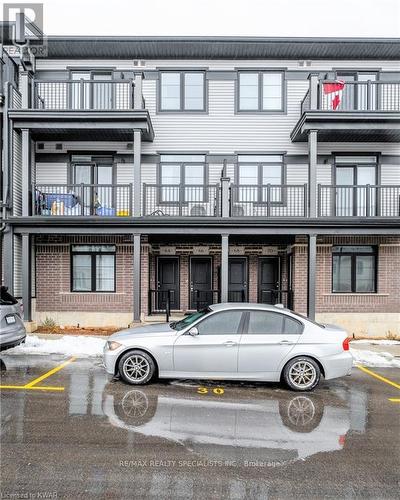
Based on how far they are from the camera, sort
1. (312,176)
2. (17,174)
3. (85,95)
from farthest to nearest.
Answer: (85,95) < (17,174) < (312,176)

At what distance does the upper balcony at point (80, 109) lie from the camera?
1121 cm

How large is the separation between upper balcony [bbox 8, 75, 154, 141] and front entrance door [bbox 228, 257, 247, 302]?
18.0ft

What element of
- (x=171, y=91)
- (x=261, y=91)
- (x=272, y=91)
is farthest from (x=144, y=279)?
(x=272, y=91)

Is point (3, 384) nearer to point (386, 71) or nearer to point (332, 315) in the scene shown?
point (332, 315)

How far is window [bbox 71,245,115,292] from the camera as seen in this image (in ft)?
42.3

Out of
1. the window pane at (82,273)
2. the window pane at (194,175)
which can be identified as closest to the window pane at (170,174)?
the window pane at (194,175)

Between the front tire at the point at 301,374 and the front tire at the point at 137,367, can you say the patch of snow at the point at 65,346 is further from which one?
the front tire at the point at 301,374

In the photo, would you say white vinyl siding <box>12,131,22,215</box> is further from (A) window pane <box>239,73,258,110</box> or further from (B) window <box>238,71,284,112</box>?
A: (A) window pane <box>239,73,258,110</box>

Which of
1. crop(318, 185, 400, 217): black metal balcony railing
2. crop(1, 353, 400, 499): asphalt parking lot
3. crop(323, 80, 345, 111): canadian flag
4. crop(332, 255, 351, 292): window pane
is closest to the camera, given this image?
crop(1, 353, 400, 499): asphalt parking lot

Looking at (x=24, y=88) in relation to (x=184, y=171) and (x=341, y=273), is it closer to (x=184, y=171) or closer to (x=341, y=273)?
(x=184, y=171)

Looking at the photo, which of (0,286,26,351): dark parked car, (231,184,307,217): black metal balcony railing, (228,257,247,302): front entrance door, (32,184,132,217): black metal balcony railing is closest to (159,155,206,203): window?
(231,184,307,217): black metal balcony railing

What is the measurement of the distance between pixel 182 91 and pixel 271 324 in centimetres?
999

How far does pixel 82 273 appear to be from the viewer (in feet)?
42.4

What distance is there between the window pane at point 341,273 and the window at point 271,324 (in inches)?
283
